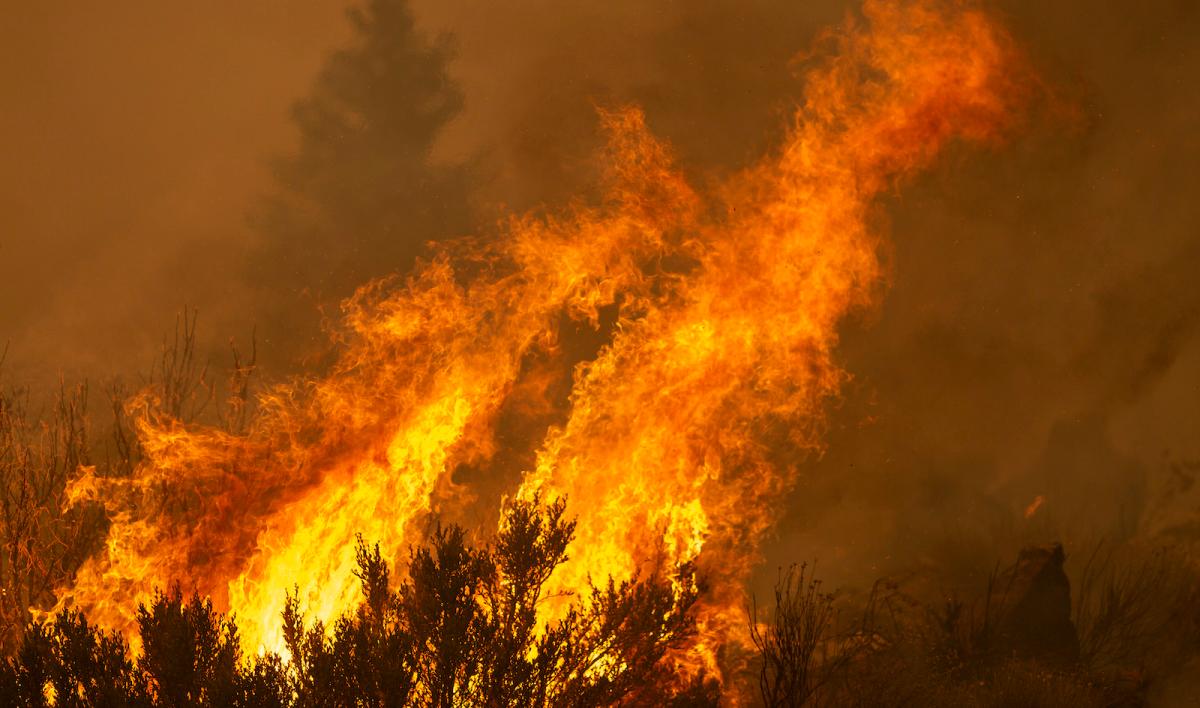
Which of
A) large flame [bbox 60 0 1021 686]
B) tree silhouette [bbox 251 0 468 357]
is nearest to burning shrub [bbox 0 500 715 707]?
large flame [bbox 60 0 1021 686]

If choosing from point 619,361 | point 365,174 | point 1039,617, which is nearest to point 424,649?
point 619,361

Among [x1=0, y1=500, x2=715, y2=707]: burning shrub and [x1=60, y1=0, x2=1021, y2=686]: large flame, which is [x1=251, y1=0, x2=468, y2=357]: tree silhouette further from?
[x1=0, y1=500, x2=715, y2=707]: burning shrub

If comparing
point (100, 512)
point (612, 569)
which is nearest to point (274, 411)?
point (612, 569)

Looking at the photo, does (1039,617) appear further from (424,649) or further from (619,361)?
(424,649)

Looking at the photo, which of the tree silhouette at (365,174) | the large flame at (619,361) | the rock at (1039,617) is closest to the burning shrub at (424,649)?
the large flame at (619,361)

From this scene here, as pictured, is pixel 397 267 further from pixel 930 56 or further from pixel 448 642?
pixel 448 642

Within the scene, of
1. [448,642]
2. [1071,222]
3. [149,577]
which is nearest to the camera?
[448,642]

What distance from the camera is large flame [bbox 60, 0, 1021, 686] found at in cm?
948

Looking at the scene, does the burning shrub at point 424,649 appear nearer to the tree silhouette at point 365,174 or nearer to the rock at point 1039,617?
the rock at point 1039,617

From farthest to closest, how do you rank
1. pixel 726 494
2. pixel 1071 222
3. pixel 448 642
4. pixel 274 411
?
pixel 1071 222
pixel 726 494
pixel 274 411
pixel 448 642

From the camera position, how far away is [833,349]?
16.5 metres

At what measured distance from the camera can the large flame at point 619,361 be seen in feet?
31.1

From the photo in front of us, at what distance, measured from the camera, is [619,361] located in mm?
10297

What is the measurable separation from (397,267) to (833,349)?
7450mm
